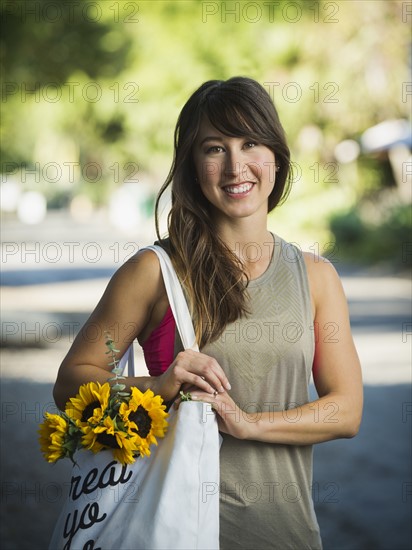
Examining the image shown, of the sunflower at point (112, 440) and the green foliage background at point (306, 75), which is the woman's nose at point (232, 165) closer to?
the sunflower at point (112, 440)

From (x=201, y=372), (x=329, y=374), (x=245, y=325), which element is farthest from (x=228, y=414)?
(x=329, y=374)

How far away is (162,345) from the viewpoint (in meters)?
2.57

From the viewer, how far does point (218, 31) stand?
25797 millimetres

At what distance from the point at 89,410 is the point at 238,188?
0.72m

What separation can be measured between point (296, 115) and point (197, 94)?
25.9 meters

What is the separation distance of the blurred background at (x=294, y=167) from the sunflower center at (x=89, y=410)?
2.69 m

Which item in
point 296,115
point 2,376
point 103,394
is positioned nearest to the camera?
point 103,394

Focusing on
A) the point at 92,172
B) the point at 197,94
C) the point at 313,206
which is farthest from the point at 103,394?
the point at 92,172

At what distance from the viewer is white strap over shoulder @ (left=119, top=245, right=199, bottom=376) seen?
2.46m

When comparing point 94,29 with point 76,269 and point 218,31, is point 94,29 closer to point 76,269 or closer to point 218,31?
point 76,269

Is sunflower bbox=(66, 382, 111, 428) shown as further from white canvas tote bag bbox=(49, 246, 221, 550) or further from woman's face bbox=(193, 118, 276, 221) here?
woman's face bbox=(193, 118, 276, 221)

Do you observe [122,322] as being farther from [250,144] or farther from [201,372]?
[250,144]

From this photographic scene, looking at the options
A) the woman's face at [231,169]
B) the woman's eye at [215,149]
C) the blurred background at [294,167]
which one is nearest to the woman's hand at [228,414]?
the woman's face at [231,169]

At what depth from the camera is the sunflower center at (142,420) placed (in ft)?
7.68
